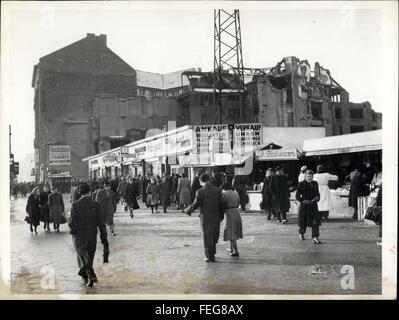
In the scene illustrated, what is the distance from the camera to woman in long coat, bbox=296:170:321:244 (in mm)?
6727

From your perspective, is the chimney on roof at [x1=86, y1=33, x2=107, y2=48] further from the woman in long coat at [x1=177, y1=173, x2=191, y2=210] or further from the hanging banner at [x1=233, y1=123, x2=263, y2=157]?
the woman in long coat at [x1=177, y1=173, x2=191, y2=210]

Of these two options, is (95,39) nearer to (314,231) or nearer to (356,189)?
(314,231)

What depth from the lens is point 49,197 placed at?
833 centimetres

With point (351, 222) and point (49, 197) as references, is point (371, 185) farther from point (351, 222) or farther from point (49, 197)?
point (49, 197)

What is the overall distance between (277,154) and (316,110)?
3.91 meters

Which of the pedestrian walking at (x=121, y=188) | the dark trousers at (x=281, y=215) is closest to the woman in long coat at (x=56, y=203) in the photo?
the pedestrian walking at (x=121, y=188)

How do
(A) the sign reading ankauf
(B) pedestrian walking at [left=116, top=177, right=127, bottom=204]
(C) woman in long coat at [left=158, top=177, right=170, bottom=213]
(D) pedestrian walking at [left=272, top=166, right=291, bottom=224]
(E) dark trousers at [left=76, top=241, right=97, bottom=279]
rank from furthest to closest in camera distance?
(C) woman in long coat at [left=158, top=177, right=170, bottom=213] → (A) the sign reading ankauf → (B) pedestrian walking at [left=116, top=177, right=127, bottom=204] → (D) pedestrian walking at [left=272, top=166, right=291, bottom=224] → (E) dark trousers at [left=76, top=241, right=97, bottom=279]

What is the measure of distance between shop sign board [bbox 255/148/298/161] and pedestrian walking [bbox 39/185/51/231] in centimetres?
402

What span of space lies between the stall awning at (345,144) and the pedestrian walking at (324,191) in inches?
27.3

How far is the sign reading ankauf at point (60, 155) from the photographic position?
867 cm

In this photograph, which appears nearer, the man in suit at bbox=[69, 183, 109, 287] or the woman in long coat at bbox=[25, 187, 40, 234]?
the man in suit at bbox=[69, 183, 109, 287]

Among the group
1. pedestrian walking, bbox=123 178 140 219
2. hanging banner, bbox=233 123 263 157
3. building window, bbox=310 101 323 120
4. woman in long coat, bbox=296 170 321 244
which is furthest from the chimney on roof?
building window, bbox=310 101 323 120

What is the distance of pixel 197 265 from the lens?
589 cm

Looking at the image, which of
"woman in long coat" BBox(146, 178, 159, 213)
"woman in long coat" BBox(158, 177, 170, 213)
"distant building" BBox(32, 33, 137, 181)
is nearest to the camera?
"distant building" BBox(32, 33, 137, 181)
